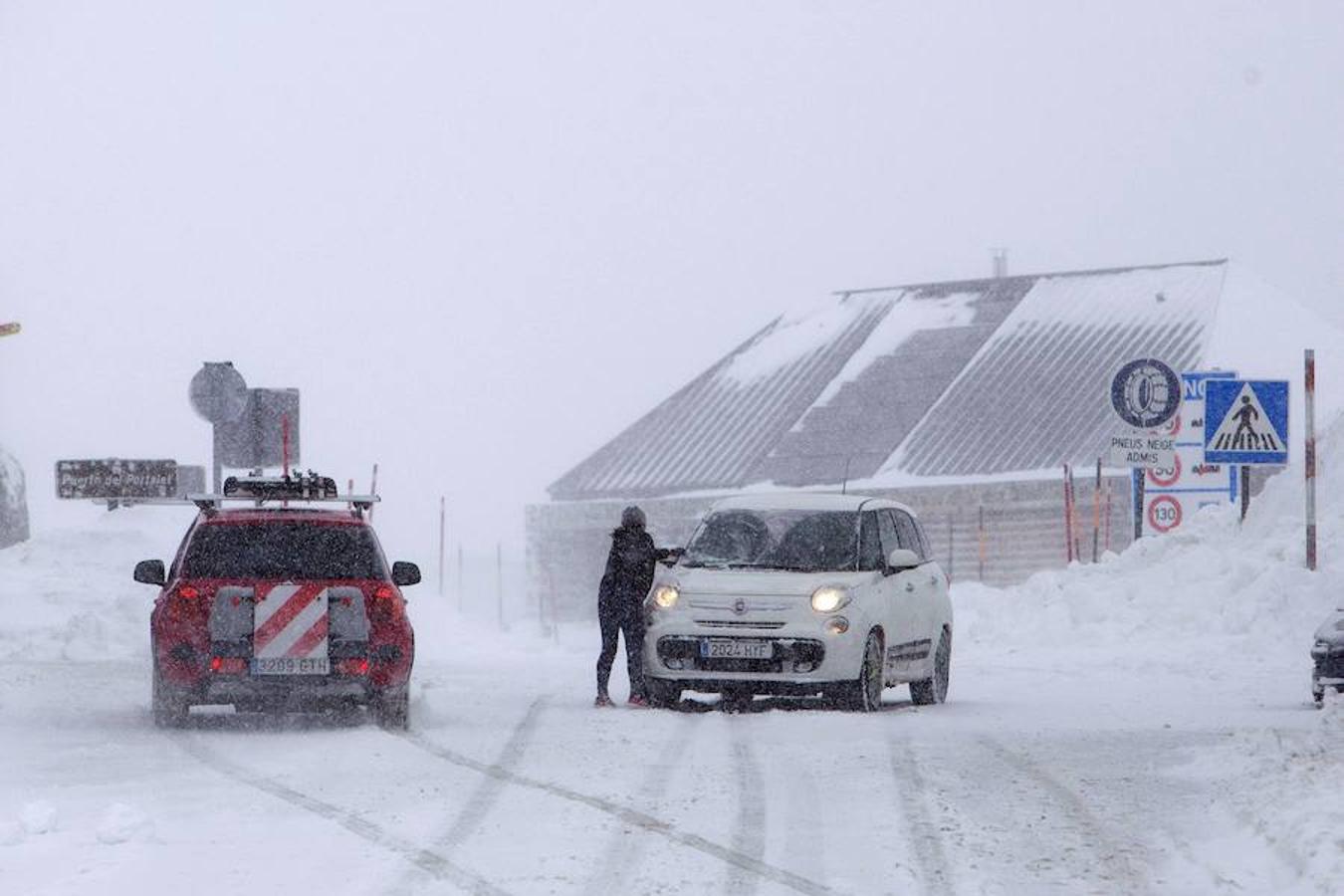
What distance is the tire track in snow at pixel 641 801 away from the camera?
367 inches

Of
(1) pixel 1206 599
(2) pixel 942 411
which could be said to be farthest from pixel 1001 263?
(1) pixel 1206 599

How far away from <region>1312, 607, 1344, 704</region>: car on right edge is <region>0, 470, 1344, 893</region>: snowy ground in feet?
0.90

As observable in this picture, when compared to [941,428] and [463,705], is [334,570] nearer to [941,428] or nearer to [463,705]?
[463,705]

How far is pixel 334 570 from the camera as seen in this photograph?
56.8ft

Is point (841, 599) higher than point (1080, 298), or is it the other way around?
point (1080, 298)

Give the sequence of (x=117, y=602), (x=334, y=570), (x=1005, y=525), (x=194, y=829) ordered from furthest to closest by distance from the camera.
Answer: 1. (x=1005, y=525)
2. (x=117, y=602)
3. (x=334, y=570)
4. (x=194, y=829)

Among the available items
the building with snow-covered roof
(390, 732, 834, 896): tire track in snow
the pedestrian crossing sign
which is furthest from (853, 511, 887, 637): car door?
the building with snow-covered roof

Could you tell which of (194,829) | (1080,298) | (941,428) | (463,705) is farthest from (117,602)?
(1080,298)

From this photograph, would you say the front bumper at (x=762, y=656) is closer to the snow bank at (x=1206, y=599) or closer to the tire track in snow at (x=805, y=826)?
the snow bank at (x=1206, y=599)

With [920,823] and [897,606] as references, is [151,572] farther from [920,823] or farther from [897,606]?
[920,823]

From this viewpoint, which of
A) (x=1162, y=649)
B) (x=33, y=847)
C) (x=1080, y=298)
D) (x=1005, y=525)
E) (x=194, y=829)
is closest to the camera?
(x=33, y=847)

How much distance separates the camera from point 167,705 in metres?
16.7

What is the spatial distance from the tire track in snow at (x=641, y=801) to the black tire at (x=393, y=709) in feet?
6.04

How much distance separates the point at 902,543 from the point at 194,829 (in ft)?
34.0
